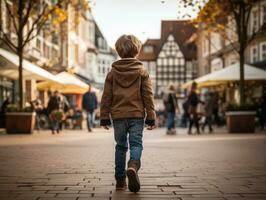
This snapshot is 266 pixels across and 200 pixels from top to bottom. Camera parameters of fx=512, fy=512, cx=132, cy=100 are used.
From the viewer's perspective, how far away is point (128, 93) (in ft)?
16.8

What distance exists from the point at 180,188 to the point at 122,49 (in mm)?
1506

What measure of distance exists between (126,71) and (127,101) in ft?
1.00

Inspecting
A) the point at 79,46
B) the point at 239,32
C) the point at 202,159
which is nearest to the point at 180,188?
the point at 202,159

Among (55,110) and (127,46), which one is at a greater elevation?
(127,46)

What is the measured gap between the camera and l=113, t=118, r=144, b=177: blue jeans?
507 centimetres

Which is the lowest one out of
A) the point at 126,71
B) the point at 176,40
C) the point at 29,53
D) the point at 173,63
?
the point at 126,71

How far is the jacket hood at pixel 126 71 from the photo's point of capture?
5.12 m

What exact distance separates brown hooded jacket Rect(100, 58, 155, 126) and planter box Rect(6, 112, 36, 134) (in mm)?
12657

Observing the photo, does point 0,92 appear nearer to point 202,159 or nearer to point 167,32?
point 202,159

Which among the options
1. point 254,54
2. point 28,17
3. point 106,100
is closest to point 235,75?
point 28,17

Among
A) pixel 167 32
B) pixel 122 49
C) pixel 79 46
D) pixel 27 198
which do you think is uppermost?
pixel 167 32

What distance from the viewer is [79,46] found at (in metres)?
48.9

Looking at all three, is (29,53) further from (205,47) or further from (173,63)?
(173,63)

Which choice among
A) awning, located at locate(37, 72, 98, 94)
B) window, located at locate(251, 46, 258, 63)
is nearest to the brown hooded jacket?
awning, located at locate(37, 72, 98, 94)
